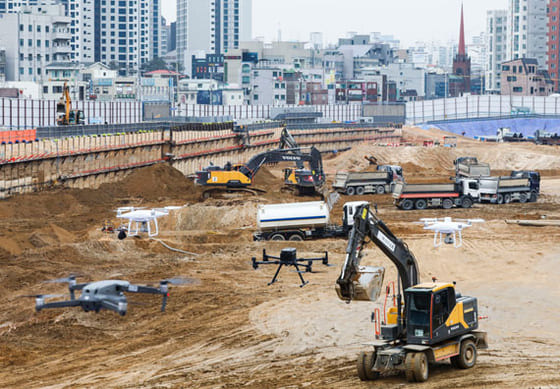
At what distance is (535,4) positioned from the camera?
199 meters

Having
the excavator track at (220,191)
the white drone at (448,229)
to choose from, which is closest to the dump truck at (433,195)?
the excavator track at (220,191)

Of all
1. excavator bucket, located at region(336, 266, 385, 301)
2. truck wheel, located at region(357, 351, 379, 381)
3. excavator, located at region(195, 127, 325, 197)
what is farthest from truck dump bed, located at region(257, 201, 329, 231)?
excavator bucket, located at region(336, 266, 385, 301)

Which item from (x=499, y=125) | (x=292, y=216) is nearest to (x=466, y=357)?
(x=292, y=216)

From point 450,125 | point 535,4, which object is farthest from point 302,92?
point 535,4

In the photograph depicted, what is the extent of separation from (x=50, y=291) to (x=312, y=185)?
95.9 feet

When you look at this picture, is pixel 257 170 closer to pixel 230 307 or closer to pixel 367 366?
pixel 230 307

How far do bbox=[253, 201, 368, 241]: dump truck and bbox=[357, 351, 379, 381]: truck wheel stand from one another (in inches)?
802

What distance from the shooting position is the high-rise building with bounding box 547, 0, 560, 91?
195125 millimetres

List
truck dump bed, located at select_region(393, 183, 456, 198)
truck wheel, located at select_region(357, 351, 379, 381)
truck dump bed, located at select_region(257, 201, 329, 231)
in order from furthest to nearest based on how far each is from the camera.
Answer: truck dump bed, located at select_region(393, 183, 456, 198)
truck dump bed, located at select_region(257, 201, 329, 231)
truck wheel, located at select_region(357, 351, 379, 381)

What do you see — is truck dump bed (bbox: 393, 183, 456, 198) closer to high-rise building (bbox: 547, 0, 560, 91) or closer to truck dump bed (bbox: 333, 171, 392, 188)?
truck dump bed (bbox: 333, 171, 392, 188)

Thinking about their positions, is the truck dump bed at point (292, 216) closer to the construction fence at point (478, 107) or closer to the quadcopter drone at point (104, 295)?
the quadcopter drone at point (104, 295)

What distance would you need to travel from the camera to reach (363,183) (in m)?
64.9

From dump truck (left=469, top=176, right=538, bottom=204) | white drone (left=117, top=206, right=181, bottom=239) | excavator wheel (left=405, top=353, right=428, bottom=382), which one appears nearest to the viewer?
excavator wheel (left=405, top=353, right=428, bottom=382)

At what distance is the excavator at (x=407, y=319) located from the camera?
21.5 m
